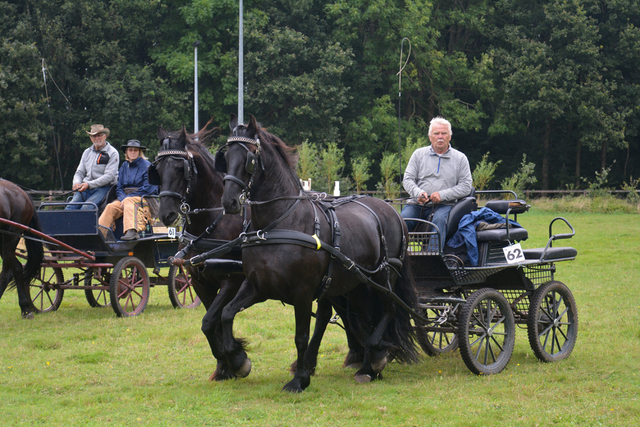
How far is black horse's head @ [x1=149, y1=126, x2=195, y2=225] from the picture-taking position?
5832 millimetres

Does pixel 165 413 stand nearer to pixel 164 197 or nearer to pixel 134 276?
pixel 164 197

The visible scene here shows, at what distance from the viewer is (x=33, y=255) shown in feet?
29.9

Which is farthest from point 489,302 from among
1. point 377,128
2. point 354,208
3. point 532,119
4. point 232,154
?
point 532,119

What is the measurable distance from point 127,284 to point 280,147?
4656 mm

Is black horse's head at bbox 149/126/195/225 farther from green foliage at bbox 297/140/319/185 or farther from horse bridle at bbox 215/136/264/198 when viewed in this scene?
green foliage at bbox 297/140/319/185

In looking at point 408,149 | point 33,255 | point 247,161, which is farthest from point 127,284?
point 408,149

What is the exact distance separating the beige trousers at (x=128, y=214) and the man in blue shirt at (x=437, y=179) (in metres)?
3.81

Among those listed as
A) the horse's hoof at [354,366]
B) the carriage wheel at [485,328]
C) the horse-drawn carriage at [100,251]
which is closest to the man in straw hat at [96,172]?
the horse-drawn carriage at [100,251]

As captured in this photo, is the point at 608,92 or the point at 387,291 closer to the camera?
the point at 387,291

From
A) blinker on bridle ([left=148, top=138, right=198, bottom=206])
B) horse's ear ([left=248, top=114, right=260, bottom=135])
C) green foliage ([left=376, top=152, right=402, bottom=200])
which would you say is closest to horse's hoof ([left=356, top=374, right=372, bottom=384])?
blinker on bridle ([left=148, top=138, right=198, bottom=206])

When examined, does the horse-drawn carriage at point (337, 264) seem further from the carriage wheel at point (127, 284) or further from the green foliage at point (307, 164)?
the green foliage at point (307, 164)

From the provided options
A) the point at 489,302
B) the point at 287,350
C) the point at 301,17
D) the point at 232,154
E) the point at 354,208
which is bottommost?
the point at 287,350

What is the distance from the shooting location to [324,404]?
518 cm

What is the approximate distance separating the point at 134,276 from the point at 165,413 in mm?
4809
